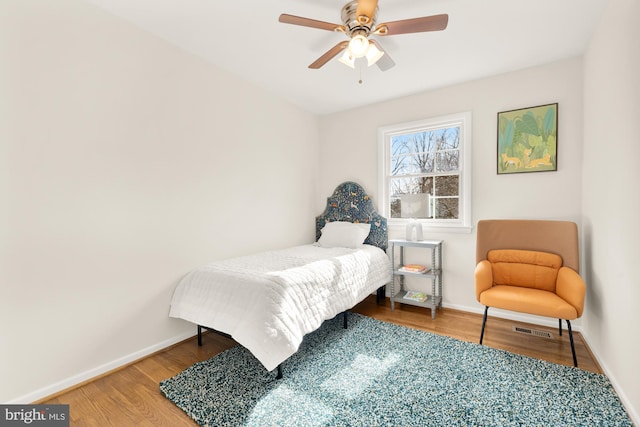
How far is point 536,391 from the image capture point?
5.91 ft

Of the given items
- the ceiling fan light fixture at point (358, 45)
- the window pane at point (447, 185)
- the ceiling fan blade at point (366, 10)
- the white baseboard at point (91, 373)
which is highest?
the ceiling fan blade at point (366, 10)

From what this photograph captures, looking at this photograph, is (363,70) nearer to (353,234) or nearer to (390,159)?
(390,159)

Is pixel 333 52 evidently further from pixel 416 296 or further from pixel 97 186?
pixel 416 296

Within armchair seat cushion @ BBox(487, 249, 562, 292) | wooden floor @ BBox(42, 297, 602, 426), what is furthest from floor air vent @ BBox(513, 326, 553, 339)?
armchair seat cushion @ BBox(487, 249, 562, 292)

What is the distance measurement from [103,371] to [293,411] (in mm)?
1452

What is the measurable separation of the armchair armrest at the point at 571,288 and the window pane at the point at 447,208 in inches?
44.0

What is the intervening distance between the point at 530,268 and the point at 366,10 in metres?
2.54

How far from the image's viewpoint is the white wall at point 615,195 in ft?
5.17

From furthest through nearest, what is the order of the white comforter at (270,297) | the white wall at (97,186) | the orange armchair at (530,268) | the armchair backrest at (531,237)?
the armchair backrest at (531,237), the orange armchair at (530,268), the white comforter at (270,297), the white wall at (97,186)

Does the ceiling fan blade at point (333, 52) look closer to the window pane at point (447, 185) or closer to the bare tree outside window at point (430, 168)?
the bare tree outside window at point (430, 168)

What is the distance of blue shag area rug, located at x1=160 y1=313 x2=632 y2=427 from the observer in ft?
5.20

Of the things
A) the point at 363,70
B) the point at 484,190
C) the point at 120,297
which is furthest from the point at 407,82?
the point at 120,297

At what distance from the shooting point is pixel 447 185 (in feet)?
11.0

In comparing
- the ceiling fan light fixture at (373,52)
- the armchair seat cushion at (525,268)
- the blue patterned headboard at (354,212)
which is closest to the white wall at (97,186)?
the blue patterned headboard at (354,212)
